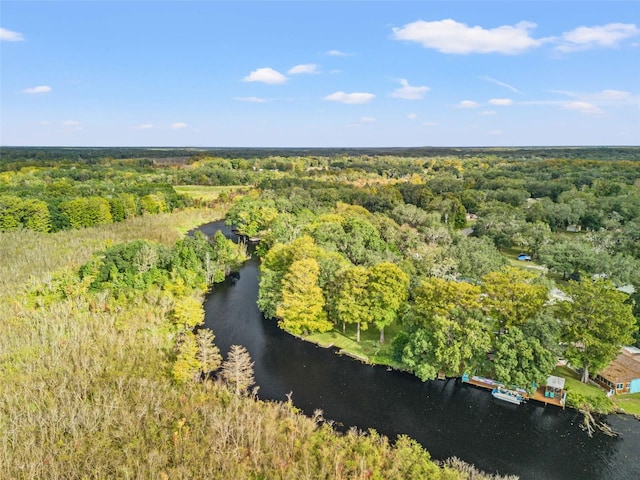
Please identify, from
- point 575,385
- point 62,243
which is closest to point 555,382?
point 575,385

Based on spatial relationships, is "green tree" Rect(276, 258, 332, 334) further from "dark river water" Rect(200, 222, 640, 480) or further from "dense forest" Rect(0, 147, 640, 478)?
"dark river water" Rect(200, 222, 640, 480)

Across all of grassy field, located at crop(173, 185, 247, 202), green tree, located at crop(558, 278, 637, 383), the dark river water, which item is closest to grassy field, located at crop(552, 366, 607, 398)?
green tree, located at crop(558, 278, 637, 383)

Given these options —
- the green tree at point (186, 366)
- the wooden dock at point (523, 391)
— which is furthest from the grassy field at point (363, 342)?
the green tree at point (186, 366)

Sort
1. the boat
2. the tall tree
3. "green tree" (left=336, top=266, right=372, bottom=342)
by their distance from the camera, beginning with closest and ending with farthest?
the tall tree
the boat
"green tree" (left=336, top=266, right=372, bottom=342)

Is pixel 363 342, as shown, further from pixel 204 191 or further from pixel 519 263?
pixel 204 191

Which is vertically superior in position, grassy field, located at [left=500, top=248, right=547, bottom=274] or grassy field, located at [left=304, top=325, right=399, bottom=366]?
grassy field, located at [left=500, top=248, right=547, bottom=274]

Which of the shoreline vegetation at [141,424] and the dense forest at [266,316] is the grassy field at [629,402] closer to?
the dense forest at [266,316]

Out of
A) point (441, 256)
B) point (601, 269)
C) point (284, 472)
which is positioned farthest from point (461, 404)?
point (601, 269)

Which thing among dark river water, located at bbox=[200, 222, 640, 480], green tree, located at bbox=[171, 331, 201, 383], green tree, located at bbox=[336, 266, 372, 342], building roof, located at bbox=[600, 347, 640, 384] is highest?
green tree, located at bbox=[336, 266, 372, 342]
